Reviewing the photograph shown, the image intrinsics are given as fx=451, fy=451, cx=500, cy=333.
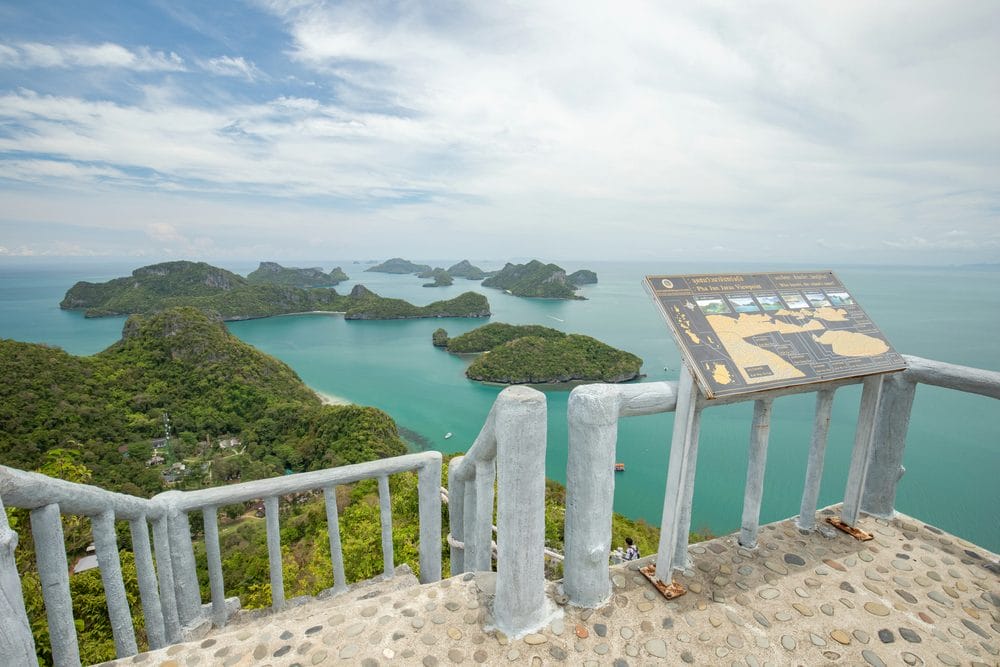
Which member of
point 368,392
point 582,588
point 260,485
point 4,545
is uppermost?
point 4,545

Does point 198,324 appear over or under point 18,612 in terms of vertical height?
under

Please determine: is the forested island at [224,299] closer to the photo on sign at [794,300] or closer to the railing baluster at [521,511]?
the photo on sign at [794,300]

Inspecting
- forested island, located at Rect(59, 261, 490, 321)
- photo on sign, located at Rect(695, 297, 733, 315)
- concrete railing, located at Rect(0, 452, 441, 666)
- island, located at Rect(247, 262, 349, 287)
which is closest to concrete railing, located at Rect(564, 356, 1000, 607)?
photo on sign, located at Rect(695, 297, 733, 315)

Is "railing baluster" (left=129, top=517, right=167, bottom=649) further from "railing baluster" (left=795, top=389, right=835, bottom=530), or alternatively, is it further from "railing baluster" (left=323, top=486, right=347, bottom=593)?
"railing baluster" (left=795, top=389, right=835, bottom=530)

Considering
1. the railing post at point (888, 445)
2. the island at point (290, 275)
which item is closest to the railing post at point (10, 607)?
the railing post at point (888, 445)

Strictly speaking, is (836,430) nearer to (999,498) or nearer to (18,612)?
(999,498)

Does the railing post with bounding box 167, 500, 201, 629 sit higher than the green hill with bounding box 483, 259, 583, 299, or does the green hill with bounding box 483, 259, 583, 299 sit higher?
the railing post with bounding box 167, 500, 201, 629

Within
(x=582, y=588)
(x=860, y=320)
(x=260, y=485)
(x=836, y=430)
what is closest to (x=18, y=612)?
(x=260, y=485)
